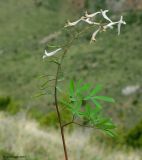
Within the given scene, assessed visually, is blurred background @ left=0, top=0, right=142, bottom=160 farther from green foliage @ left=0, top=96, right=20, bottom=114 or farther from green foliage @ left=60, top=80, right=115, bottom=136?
green foliage @ left=60, top=80, right=115, bottom=136

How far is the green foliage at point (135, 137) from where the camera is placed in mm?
13959

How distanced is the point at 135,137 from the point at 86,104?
13.0m

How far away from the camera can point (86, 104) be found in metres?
2.23

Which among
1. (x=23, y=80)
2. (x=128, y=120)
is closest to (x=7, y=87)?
(x=23, y=80)

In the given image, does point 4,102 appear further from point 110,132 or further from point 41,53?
point 110,132

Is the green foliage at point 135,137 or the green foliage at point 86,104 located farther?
the green foliage at point 135,137

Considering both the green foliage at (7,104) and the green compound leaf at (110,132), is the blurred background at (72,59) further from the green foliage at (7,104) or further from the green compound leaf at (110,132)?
the green compound leaf at (110,132)

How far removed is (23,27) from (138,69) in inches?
287

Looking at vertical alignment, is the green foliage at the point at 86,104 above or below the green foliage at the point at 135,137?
above

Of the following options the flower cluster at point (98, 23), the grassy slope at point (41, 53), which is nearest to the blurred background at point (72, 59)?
the grassy slope at point (41, 53)

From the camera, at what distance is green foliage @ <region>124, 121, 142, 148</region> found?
550 inches

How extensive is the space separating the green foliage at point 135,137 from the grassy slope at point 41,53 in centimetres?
132

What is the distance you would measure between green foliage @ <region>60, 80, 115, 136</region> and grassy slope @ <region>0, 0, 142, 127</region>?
50.4 feet

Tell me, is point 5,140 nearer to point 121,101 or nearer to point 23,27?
point 121,101
